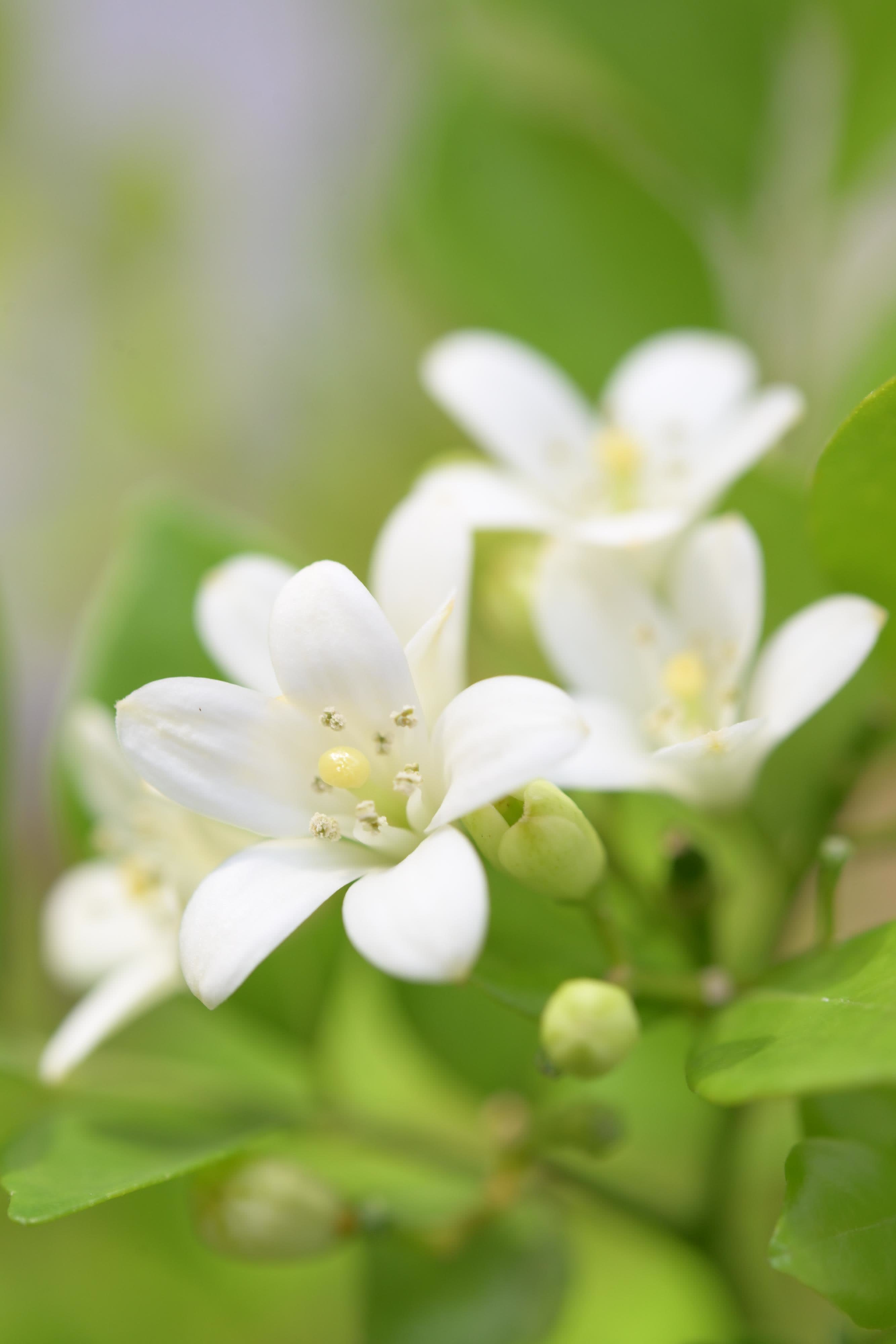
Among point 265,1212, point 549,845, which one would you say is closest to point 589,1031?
point 549,845

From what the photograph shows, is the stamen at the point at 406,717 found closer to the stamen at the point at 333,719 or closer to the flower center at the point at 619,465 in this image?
the stamen at the point at 333,719

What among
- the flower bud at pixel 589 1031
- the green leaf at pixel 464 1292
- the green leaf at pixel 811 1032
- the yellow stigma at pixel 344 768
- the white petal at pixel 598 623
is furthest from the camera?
the green leaf at pixel 464 1292

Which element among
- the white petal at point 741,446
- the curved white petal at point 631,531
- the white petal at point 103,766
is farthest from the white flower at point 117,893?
the white petal at point 741,446

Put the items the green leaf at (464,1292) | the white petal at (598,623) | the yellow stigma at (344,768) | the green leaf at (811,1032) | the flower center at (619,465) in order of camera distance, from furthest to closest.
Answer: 1. the flower center at (619,465)
2. the green leaf at (464,1292)
3. the white petal at (598,623)
4. the yellow stigma at (344,768)
5. the green leaf at (811,1032)

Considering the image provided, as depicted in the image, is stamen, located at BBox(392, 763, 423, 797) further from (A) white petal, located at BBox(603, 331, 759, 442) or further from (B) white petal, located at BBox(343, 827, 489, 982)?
(A) white petal, located at BBox(603, 331, 759, 442)

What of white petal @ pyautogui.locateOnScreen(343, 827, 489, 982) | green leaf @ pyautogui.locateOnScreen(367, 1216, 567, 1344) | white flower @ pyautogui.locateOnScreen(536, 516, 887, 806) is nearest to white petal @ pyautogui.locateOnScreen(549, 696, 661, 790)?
white flower @ pyautogui.locateOnScreen(536, 516, 887, 806)

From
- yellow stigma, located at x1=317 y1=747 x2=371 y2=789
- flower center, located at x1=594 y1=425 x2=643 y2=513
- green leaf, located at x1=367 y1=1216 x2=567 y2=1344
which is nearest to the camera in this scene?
yellow stigma, located at x1=317 y1=747 x2=371 y2=789

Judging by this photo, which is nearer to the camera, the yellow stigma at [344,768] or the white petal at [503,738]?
the white petal at [503,738]

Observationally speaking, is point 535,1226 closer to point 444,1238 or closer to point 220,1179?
point 444,1238

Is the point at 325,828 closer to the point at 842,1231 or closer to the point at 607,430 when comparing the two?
the point at 842,1231
